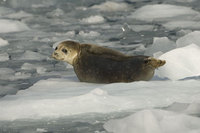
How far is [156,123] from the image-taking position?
3.67 metres

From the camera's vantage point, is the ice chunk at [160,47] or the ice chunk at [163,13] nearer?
the ice chunk at [160,47]

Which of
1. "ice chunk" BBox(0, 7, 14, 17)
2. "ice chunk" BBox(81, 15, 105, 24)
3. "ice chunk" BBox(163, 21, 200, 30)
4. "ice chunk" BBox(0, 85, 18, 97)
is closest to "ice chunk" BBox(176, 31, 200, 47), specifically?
"ice chunk" BBox(0, 85, 18, 97)

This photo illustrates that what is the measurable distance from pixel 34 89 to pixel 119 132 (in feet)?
5.60

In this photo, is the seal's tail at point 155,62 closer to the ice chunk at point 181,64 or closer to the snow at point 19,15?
the ice chunk at point 181,64

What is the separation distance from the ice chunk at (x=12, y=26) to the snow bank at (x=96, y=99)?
4508 mm

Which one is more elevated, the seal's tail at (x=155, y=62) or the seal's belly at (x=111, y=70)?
the seal's tail at (x=155, y=62)

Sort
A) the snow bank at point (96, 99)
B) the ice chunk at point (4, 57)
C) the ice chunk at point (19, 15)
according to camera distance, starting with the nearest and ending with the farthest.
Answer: the snow bank at point (96, 99)
the ice chunk at point (4, 57)
the ice chunk at point (19, 15)

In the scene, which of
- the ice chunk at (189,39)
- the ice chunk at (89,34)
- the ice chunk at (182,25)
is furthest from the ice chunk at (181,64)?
the ice chunk at (182,25)

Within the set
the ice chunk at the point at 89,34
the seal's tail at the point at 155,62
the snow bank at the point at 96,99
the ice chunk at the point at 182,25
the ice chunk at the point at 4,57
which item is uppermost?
the seal's tail at the point at 155,62

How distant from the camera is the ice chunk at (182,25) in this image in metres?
9.06

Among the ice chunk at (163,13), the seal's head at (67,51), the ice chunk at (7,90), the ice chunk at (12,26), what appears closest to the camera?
the ice chunk at (7,90)

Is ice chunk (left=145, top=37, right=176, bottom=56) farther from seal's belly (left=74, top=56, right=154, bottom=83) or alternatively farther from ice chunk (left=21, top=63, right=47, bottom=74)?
seal's belly (left=74, top=56, right=154, bottom=83)

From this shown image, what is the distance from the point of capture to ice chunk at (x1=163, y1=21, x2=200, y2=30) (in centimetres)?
906

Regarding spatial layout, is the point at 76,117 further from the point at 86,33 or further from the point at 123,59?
the point at 86,33
